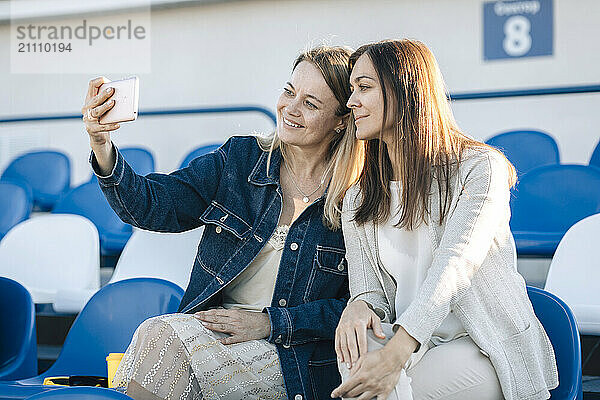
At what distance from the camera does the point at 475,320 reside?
1.53m

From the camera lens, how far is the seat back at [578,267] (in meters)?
2.25

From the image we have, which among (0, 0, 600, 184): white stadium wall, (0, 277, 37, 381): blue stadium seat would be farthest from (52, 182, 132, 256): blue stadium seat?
(0, 0, 600, 184): white stadium wall

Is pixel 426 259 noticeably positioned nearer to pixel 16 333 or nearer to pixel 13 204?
pixel 16 333

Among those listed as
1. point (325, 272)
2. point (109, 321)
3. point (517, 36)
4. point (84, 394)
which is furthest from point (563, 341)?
point (517, 36)

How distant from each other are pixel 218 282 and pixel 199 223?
0.18m

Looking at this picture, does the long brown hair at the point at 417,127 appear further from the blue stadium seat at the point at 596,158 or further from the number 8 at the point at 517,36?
the number 8 at the point at 517,36

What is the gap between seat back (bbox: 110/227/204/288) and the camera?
8.97ft

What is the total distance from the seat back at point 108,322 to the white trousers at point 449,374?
2.86 feet

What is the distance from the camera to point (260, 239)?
1.89 metres

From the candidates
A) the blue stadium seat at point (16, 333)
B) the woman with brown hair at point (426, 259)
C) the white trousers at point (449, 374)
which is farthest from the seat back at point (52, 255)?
the white trousers at point (449, 374)

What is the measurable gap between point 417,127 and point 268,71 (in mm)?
3283

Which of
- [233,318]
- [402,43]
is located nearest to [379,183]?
[402,43]

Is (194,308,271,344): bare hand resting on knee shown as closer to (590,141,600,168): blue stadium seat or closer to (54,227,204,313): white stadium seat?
(54,227,204,313): white stadium seat

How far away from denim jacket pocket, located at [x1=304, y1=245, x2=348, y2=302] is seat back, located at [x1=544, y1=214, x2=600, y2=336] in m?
0.71
